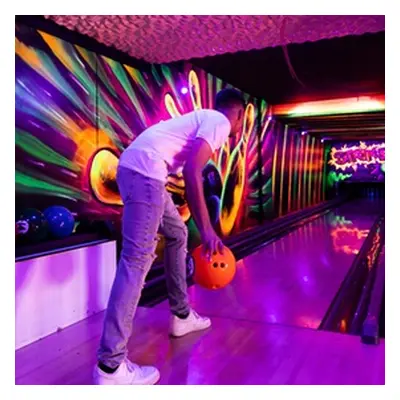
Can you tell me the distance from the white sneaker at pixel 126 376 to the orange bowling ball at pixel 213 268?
46 cm

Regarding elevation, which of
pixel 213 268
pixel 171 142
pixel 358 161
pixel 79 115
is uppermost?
pixel 358 161

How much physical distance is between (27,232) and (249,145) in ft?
15.8

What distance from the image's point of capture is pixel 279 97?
683cm

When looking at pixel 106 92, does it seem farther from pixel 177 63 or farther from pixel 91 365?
pixel 91 365

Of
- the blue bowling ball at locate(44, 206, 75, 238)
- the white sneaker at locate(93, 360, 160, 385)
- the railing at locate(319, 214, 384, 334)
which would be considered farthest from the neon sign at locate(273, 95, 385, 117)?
the white sneaker at locate(93, 360, 160, 385)

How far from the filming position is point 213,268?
6.12 ft

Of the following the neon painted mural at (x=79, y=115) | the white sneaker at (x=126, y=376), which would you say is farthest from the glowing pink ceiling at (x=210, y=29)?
the white sneaker at (x=126, y=376)

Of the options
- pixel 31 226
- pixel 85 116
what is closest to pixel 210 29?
pixel 85 116

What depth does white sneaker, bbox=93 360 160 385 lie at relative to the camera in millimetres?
1525

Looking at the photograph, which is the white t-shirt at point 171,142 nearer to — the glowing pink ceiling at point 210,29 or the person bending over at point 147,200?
the person bending over at point 147,200

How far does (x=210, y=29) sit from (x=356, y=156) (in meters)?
12.1

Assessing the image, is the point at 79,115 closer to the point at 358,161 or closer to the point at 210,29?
the point at 210,29
